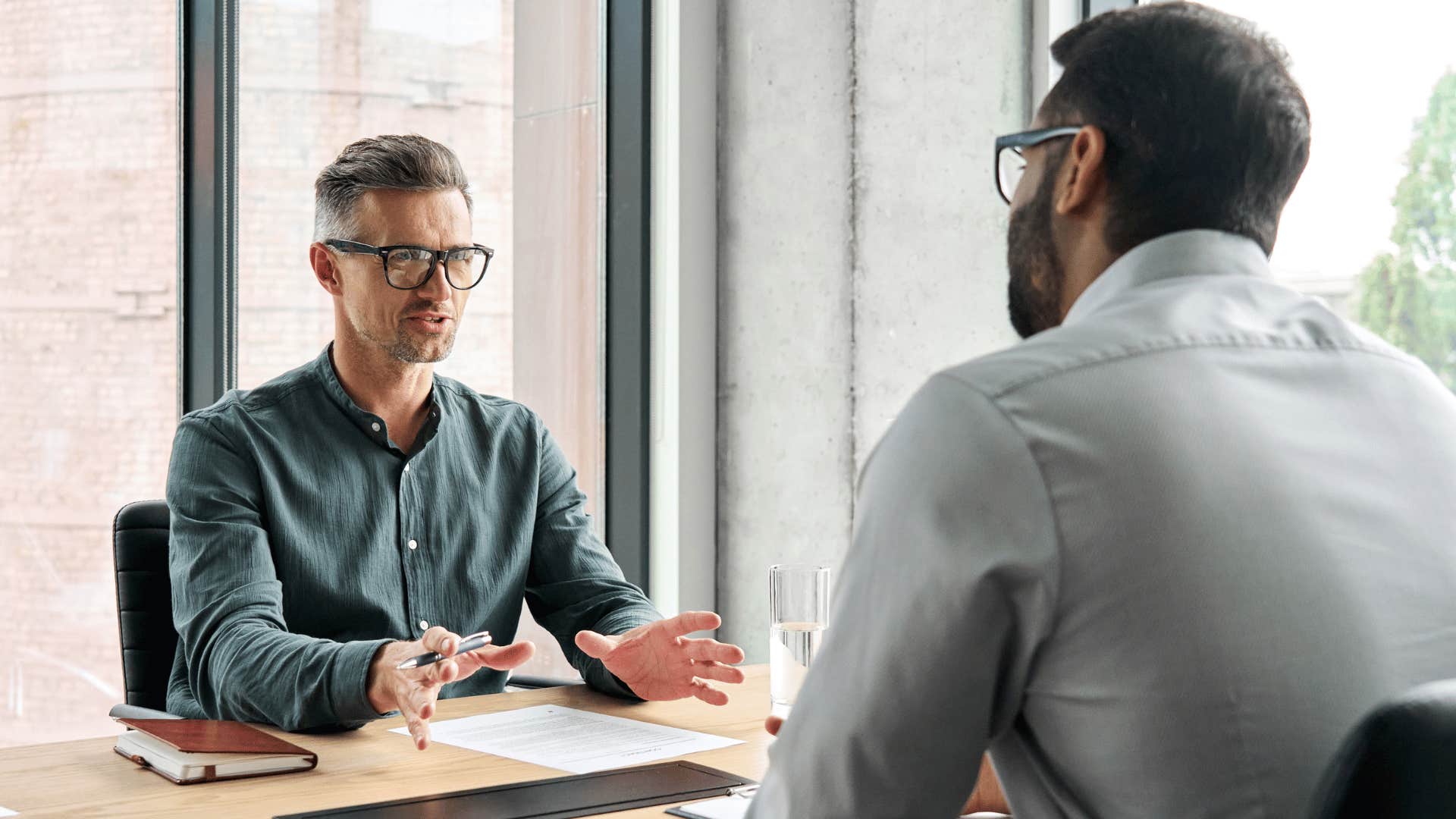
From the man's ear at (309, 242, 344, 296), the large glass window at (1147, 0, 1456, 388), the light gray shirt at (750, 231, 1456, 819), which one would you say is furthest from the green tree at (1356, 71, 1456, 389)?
the man's ear at (309, 242, 344, 296)

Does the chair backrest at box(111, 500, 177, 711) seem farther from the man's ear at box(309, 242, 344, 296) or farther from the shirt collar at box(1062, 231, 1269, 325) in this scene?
the shirt collar at box(1062, 231, 1269, 325)

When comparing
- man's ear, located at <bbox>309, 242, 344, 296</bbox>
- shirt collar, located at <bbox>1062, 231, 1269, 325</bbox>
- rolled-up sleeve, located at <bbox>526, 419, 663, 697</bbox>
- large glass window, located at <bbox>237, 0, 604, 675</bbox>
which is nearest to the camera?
shirt collar, located at <bbox>1062, 231, 1269, 325</bbox>

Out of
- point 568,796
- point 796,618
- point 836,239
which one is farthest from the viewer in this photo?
point 836,239

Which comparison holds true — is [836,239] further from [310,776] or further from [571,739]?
[310,776]

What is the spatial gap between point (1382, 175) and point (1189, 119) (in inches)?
68.7

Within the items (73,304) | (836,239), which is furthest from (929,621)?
(73,304)

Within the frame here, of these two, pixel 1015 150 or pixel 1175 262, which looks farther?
pixel 1015 150

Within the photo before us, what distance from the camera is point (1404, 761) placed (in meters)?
0.64

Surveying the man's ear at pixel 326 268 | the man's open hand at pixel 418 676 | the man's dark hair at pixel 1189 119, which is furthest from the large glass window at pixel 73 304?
the man's dark hair at pixel 1189 119

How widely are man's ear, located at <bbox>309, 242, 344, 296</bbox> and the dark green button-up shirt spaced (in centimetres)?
14

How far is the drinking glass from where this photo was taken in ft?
5.32

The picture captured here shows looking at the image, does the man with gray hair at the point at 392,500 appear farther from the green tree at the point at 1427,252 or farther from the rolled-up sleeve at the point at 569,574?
the green tree at the point at 1427,252

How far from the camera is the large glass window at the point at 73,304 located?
3.23 meters

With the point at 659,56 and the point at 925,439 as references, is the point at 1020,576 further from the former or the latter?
the point at 659,56
